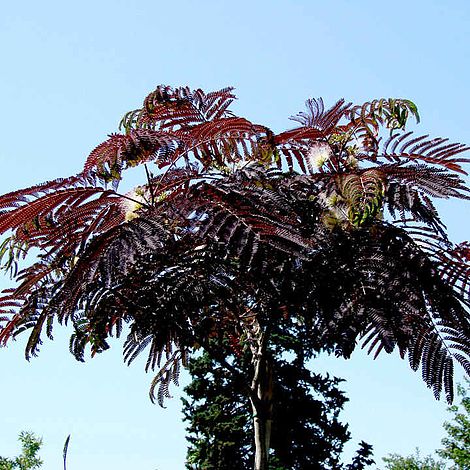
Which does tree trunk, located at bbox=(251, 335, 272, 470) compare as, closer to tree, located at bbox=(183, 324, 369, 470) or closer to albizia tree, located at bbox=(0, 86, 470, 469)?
albizia tree, located at bbox=(0, 86, 470, 469)

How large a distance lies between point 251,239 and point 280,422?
17255 millimetres

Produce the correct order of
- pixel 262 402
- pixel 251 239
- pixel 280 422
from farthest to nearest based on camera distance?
1. pixel 280 422
2. pixel 262 402
3. pixel 251 239

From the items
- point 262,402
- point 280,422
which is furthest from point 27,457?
point 262,402

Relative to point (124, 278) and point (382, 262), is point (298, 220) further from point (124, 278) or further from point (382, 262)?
point (124, 278)

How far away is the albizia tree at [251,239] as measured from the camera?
291 centimetres

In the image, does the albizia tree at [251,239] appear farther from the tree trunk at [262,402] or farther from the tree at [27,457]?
the tree at [27,457]

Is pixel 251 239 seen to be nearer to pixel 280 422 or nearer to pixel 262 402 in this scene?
pixel 262 402

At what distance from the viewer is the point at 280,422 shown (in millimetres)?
19266

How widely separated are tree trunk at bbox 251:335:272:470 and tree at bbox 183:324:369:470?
1414 centimetres

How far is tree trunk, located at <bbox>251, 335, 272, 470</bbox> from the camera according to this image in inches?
139

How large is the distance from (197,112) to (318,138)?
588 mm

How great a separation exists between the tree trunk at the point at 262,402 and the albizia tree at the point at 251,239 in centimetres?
2

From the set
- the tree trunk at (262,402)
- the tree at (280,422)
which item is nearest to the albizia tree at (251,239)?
the tree trunk at (262,402)

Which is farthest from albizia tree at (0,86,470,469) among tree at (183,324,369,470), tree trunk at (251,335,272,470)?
tree at (183,324,369,470)
